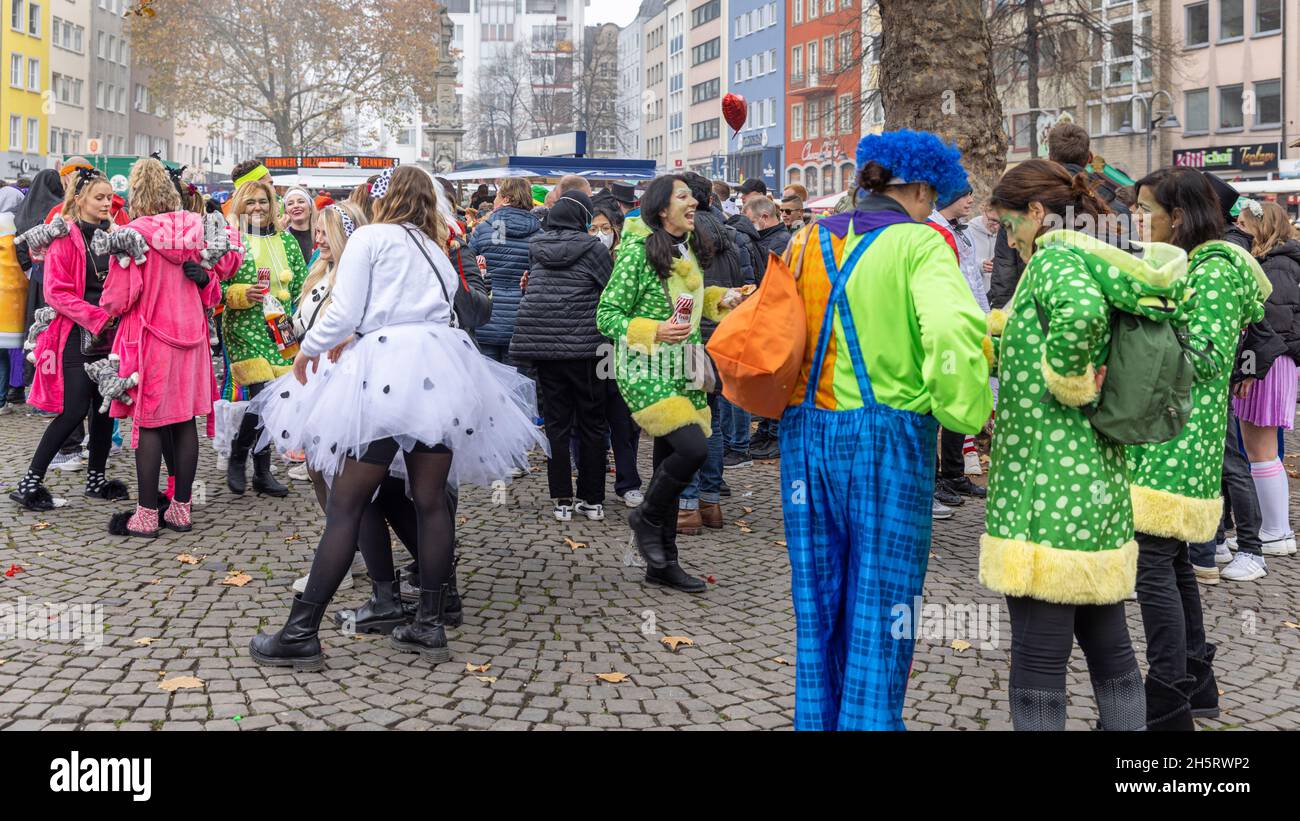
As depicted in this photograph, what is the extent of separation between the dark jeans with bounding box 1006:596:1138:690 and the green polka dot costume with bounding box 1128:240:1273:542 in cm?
74

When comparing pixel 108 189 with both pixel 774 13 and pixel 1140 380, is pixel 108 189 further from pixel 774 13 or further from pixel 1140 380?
pixel 774 13

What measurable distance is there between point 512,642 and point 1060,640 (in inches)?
105

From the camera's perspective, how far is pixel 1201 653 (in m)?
4.84

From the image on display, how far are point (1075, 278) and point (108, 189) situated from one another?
253 inches

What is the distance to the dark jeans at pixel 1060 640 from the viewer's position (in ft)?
12.4

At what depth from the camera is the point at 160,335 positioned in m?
7.50

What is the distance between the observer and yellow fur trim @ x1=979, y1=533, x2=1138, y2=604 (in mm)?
3684

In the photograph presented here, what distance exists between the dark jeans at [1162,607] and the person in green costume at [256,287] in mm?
5797

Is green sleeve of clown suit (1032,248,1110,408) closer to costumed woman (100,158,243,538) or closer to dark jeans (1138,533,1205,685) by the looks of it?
dark jeans (1138,533,1205,685)

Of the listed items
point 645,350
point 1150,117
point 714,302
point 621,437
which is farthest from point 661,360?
point 1150,117

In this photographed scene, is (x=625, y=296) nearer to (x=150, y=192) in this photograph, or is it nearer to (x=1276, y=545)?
(x=150, y=192)

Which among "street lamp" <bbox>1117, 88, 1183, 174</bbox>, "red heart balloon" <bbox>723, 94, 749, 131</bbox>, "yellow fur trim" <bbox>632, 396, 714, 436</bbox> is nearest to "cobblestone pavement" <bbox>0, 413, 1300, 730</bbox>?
"yellow fur trim" <bbox>632, 396, 714, 436</bbox>

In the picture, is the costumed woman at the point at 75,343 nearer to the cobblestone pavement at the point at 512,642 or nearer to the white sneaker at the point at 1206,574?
the cobblestone pavement at the point at 512,642
